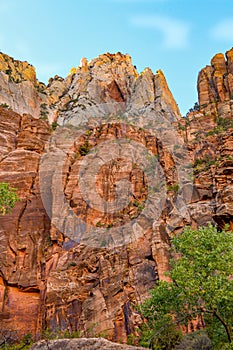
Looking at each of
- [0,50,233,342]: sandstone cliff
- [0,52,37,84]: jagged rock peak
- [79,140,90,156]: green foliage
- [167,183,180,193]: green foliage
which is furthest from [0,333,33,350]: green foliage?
[0,52,37,84]: jagged rock peak

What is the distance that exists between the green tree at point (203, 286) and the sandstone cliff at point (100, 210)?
8.57m

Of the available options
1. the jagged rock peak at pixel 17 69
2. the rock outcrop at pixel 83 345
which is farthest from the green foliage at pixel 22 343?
the jagged rock peak at pixel 17 69

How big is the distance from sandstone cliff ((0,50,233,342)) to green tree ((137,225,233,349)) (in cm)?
857

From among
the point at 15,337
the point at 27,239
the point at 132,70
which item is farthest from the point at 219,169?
the point at 132,70

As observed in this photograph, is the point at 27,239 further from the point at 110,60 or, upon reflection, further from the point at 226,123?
the point at 110,60

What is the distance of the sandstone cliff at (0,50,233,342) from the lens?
29.2m

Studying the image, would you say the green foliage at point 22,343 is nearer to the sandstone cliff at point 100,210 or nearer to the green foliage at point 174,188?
the sandstone cliff at point 100,210

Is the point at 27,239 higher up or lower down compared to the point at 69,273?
higher up

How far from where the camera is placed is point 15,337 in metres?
29.8

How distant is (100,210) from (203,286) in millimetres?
21914

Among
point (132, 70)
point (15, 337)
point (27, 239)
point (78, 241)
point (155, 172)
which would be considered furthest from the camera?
point (132, 70)

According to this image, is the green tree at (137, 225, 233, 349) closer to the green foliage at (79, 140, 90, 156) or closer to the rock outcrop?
the rock outcrop

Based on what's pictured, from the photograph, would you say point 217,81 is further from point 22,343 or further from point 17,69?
point 22,343

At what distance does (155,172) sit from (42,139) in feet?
54.8
